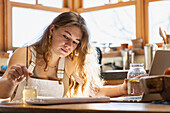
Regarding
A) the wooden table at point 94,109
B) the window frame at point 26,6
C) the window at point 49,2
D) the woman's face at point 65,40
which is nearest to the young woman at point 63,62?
the woman's face at point 65,40

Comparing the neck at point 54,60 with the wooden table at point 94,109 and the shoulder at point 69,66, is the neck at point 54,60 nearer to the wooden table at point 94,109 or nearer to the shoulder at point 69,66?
the shoulder at point 69,66

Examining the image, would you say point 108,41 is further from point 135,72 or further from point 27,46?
point 135,72

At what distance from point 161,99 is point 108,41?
11.0ft

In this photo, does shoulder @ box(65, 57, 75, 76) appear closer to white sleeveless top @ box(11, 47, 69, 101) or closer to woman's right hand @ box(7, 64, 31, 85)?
white sleeveless top @ box(11, 47, 69, 101)

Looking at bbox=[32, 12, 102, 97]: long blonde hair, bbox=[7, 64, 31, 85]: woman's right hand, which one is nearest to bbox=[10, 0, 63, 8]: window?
bbox=[32, 12, 102, 97]: long blonde hair

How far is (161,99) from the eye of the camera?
1090 mm

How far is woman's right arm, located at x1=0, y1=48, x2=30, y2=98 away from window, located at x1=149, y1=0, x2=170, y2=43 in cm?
230

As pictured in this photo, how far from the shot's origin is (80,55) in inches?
101

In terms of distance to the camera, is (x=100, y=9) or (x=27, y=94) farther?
(x=100, y=9)

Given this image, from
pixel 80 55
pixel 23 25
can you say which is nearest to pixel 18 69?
pixel 80 55

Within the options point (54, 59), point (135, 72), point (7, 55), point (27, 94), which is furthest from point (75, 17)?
point (7, 55)

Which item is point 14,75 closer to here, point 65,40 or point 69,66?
point 65,40

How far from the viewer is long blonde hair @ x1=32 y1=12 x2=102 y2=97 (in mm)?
2375

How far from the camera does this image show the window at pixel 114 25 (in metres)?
4.25
